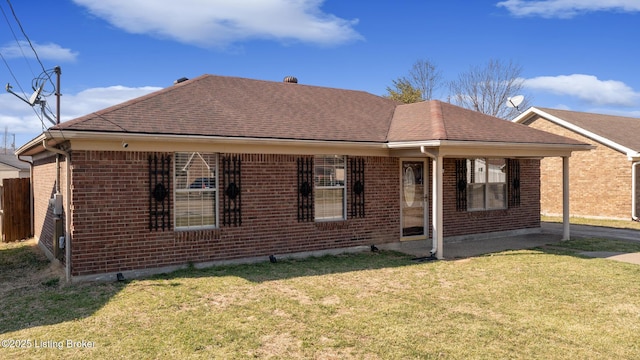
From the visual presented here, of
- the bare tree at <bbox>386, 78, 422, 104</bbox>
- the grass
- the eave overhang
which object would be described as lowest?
→ the grass

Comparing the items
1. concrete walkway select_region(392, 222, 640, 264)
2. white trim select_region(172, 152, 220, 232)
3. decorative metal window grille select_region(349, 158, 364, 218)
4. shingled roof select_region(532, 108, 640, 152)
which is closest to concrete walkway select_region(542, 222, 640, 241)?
concrete walkway select_region(392, 222, 640, 264)

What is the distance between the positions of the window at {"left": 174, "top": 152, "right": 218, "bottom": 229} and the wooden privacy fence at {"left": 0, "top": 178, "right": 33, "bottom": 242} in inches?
305

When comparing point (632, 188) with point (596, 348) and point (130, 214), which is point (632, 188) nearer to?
point (596, 348)

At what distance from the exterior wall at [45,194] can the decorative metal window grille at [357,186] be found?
614cm

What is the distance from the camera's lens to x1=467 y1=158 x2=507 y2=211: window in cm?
1285

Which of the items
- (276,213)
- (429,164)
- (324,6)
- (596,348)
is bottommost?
(596,348)

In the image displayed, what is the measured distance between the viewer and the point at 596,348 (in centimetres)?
503

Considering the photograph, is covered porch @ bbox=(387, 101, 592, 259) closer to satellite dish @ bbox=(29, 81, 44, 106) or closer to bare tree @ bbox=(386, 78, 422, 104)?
satellite dish @ bbox=(29, 81, 44, 106)

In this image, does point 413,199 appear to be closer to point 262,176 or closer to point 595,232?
point 262,176

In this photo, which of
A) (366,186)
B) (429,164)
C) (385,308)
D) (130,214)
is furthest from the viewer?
(429,164)

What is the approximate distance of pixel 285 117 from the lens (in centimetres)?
1091

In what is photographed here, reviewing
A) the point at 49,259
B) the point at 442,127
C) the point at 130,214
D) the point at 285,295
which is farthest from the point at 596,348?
the point at 49,259

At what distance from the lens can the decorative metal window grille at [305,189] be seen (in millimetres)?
10223

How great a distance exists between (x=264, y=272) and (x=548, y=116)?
17218 mm
